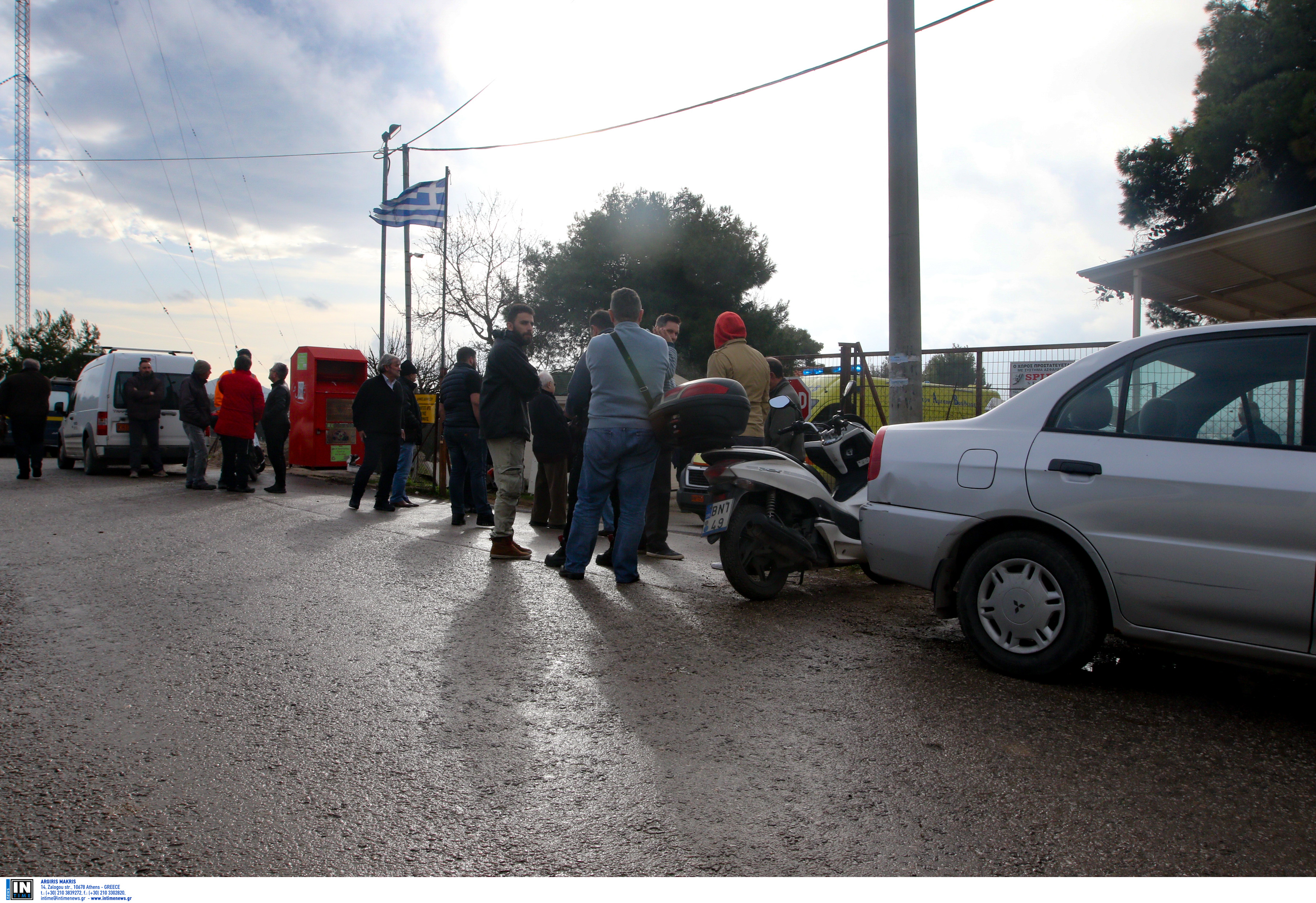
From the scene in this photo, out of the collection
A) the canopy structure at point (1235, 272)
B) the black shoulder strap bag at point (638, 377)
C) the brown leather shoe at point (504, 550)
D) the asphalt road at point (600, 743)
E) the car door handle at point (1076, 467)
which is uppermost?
the canopy structure at point (1235, 272)

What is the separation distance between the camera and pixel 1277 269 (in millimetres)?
11930

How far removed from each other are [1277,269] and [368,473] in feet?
40.0

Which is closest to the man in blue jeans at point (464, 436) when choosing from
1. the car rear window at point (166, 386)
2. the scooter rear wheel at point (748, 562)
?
the scooter rear wheel at point (748, 562)

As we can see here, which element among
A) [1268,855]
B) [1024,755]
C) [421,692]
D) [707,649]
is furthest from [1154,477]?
[421,692]

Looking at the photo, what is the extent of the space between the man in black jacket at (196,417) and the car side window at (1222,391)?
12232 mm

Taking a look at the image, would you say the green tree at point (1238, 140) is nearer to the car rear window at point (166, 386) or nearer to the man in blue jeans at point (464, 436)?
the man in blue jeans at point (464, 436)

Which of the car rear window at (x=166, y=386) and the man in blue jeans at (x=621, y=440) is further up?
the car rear window at (x=166, y=386)

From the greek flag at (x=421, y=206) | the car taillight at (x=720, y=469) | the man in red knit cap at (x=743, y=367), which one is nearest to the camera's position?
the car taillight at (x=720, y=469)

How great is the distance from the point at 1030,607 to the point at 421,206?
23500 mm

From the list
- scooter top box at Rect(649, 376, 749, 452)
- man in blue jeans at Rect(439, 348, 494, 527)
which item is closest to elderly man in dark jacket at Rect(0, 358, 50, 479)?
man in blue jeans at Rect(439, 348, 494, 527)

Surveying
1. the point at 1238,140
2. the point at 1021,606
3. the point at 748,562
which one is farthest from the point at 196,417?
the point at 1238,140

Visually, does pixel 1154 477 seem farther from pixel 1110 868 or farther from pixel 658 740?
pixel 658 740

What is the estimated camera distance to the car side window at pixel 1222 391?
3.45 metres

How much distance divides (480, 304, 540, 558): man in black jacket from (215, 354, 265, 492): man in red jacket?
6350mm
